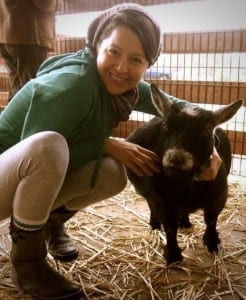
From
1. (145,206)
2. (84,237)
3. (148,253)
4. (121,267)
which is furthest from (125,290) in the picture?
(145,206)

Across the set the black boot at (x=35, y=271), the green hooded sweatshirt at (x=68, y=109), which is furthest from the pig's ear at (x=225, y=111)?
the black boot at (x=35, y=271)

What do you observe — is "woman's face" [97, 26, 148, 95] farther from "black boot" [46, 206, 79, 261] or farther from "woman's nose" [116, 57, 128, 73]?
"black boot" [46, 206, 79, 261]

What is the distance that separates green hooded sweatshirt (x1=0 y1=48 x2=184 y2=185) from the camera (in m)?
1.47

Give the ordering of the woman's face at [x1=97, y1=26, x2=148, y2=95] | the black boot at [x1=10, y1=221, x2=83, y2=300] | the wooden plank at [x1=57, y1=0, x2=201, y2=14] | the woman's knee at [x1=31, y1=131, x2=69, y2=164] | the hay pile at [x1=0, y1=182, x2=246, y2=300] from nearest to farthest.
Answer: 1. the woman's knee at [x1=31, y1=131, x2=69, y2=164]
2. the black boot at [x1=10, y1=221, x2=83, y2=300]
3. the woman's face at [x1=97, y1=26, x2=148, y2=95]
4. the hay pile at [x1=0, y1=182, x2=246, y2=300]
5. the wooden plank at [x1=57, y1=0, x2=201, y2=14]

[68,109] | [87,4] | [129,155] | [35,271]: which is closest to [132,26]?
[68,109]

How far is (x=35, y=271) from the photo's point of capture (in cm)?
155

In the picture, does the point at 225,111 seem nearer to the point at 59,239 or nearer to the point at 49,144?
the point at 49,144

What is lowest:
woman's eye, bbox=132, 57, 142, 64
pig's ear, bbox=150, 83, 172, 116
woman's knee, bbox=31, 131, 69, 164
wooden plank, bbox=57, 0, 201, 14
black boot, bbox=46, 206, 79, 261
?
black boot, bbox=46, 206, 79, 261

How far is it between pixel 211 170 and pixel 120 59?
0.69 meters

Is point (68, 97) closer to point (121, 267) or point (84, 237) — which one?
point (121, 267)

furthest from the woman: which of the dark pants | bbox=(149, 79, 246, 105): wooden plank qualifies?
bbox=(149, 79, 246, 105): wooden plank

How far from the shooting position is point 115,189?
1939 mm

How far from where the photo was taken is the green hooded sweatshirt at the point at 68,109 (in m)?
1.47

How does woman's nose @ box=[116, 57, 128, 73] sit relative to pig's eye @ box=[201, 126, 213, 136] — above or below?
above
